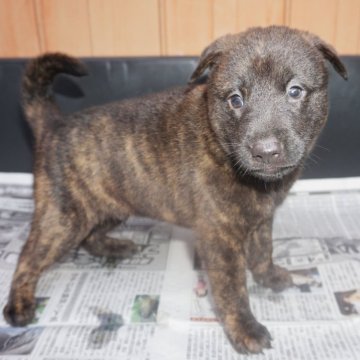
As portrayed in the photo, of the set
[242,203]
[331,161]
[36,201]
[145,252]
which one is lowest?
[145,252]

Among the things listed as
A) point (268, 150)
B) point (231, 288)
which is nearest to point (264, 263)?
point (231, 288)

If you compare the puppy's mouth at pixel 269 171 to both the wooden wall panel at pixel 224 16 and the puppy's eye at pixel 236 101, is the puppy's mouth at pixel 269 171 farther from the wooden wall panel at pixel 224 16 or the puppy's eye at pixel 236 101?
the wooden wall panel at pixel 224 16

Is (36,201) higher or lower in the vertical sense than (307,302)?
higher

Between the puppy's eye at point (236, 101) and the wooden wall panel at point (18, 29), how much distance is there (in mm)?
1517

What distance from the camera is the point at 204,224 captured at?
167cm

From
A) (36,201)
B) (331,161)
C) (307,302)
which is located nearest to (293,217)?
(331,161)

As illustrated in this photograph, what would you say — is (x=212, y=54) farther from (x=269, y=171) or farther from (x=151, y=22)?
(x=151, y=22)

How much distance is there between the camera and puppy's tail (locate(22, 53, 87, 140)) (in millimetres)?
1893

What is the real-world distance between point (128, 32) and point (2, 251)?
4.23 ft

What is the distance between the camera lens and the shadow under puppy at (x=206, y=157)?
1.45 meters

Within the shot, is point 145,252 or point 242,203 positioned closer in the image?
point 242,203

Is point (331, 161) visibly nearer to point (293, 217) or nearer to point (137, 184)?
point (293, 217)

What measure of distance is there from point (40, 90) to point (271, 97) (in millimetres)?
984

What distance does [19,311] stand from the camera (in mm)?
1845
